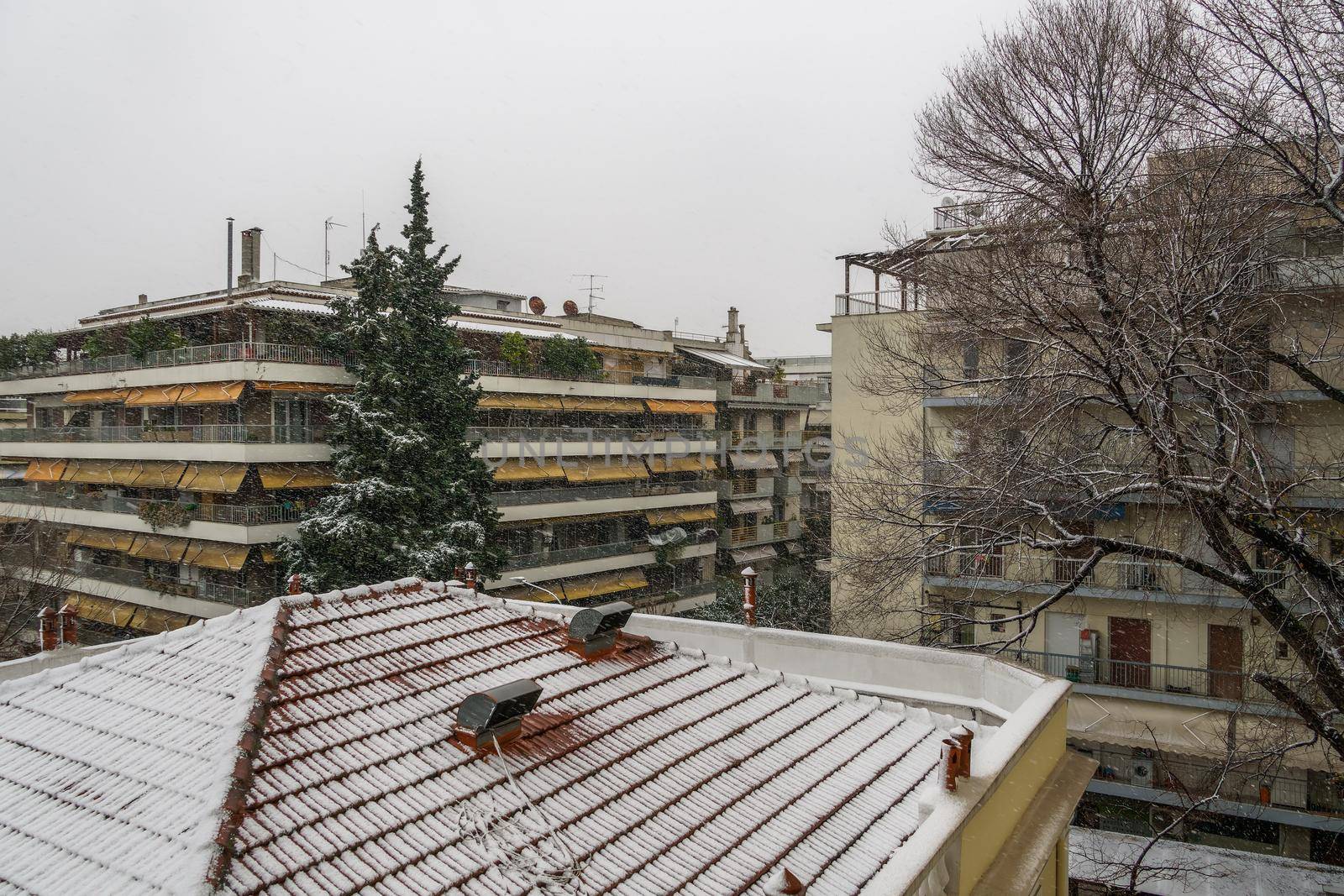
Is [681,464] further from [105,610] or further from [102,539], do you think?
[105,610]

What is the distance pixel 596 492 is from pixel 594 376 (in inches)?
160

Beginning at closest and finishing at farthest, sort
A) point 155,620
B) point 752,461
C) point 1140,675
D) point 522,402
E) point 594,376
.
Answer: point 1140,675, point 155,620, point 522,402, point 594,376, point 752,461

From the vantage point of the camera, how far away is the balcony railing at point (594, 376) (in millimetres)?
25688

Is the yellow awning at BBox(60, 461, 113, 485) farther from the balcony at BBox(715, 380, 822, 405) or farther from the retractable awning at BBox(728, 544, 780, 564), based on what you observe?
the retractable awning at BBox(728, 544, 780, 564)

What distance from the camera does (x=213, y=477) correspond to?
22.1 meters

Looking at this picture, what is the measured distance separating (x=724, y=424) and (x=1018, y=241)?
25134mm

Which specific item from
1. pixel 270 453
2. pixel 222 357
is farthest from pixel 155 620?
pixel 222 357

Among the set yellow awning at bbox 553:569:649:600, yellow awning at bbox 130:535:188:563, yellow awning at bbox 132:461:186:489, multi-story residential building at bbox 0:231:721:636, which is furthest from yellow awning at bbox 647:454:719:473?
yellow awning at bbox 130:535:188:563

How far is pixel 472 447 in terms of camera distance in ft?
68.8

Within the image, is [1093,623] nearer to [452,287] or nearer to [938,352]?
[938,352]

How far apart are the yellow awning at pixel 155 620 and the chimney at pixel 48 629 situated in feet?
56.2

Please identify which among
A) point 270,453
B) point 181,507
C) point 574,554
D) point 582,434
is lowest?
point 574,554

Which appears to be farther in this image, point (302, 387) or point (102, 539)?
point (102, 539)

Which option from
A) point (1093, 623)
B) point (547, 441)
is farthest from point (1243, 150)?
point (547, 441)
